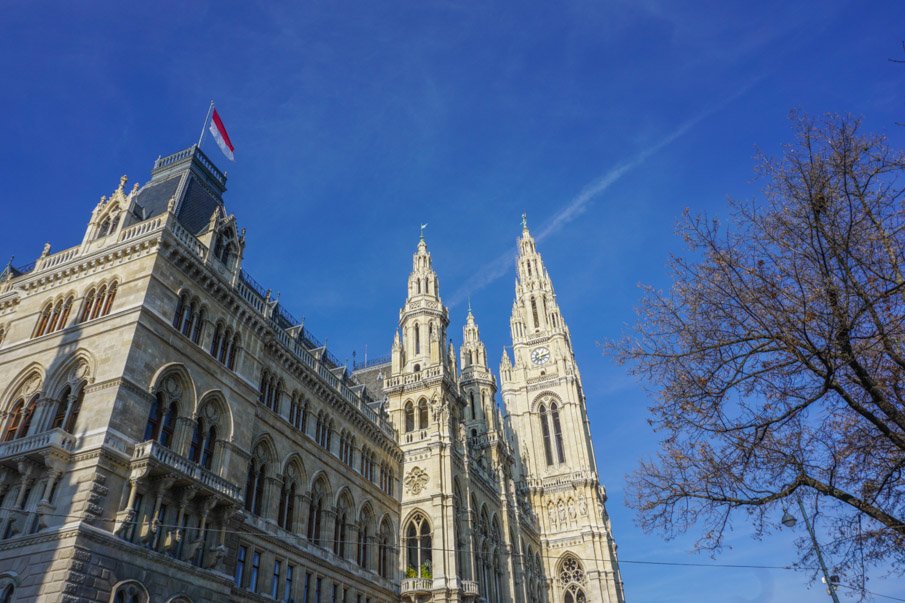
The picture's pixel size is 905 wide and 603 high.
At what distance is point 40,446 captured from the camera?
1970 cm

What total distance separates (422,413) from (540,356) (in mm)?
35539

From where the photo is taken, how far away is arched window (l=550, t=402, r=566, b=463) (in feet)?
227

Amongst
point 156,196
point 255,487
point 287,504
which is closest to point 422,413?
point 287,504

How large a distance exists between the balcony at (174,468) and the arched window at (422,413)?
66.8 ft

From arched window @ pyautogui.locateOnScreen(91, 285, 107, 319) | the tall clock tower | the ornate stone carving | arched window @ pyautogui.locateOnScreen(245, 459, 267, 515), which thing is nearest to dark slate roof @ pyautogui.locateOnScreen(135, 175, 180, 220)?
arched window @ pyautogui.locateOnScreen(91, 285, 107, 319)

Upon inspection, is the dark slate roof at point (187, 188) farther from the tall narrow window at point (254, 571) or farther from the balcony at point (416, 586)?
the balcony at point (416, 586)

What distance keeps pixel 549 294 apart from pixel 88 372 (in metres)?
66.3

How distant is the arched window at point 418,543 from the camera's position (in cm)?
3828

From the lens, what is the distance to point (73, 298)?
1002 inches

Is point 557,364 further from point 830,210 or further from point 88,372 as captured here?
point 830,210

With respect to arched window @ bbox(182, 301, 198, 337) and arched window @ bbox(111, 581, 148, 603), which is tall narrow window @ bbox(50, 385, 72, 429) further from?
arched window @ bbox(111, 581, 148, 603)

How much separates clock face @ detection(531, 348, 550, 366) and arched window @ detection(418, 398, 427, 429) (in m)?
34.3

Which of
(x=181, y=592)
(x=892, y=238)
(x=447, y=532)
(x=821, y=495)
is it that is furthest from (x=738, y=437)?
(x=447, y=532)

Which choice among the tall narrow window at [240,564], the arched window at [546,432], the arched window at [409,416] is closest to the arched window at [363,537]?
the arched window at [409,416]
